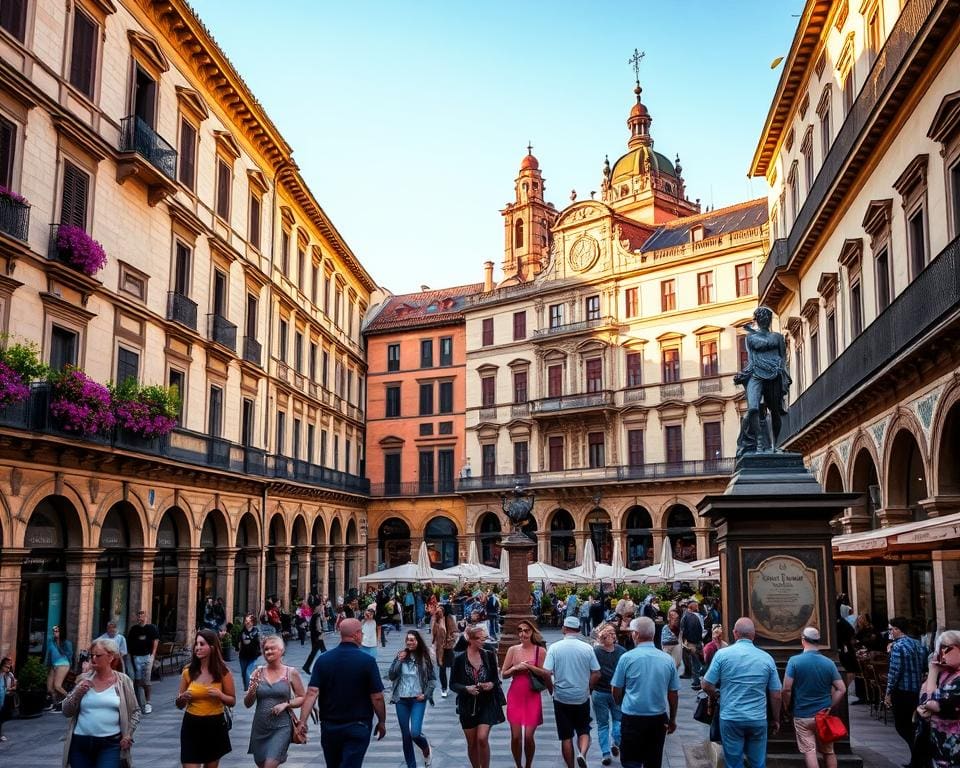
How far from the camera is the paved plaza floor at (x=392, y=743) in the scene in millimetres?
13180

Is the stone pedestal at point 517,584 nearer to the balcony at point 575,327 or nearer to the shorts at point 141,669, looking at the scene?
the shorts at point 141,669

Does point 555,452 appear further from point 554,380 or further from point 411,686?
point 411,686

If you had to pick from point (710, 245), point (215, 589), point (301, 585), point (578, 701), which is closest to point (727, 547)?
point (578, 701)

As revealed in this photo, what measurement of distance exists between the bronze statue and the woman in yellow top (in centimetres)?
658

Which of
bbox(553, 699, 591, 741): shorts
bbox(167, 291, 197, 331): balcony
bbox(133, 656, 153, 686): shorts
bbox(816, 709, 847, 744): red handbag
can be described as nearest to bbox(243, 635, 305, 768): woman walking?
bbox(553, 699, 591, 741): shorts

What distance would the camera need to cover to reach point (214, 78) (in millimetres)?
31469

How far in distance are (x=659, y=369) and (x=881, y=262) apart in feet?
93.4

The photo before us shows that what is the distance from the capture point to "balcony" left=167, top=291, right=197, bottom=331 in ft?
91.5

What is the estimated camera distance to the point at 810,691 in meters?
9.45

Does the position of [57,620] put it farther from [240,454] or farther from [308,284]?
[308,284]

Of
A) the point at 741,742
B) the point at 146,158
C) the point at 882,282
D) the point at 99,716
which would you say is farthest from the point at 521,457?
the point at 99,716

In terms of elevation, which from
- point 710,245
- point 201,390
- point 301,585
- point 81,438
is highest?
point 710,245

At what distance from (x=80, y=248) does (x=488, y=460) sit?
3591 centimetres

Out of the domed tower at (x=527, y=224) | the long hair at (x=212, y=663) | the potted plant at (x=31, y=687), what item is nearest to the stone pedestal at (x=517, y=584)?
the potted plant at (x=31, y=687)
